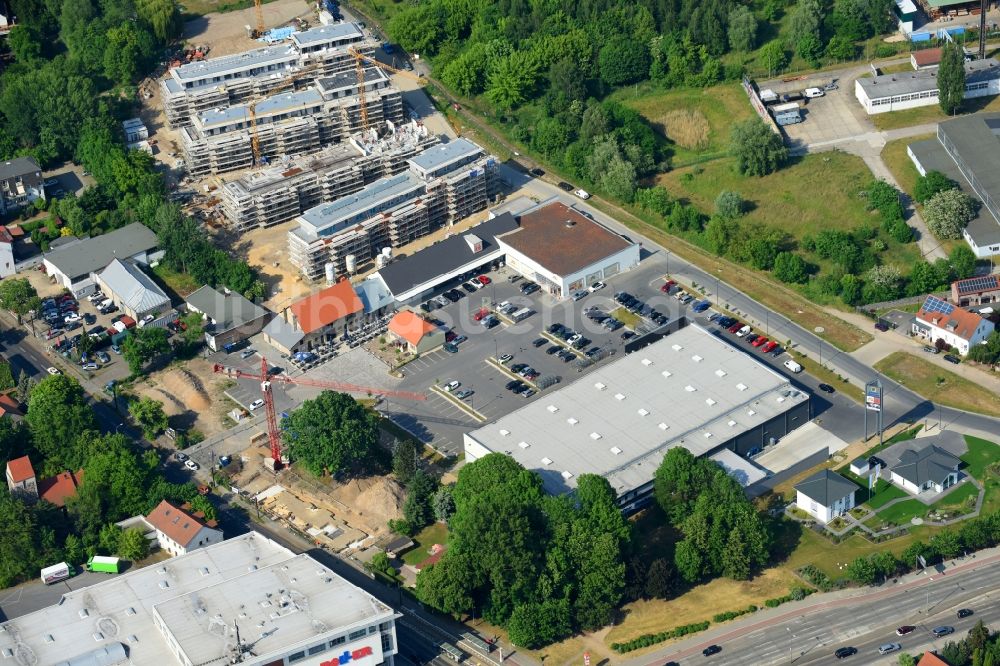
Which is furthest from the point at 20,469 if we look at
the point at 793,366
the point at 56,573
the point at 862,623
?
the point at 862,623

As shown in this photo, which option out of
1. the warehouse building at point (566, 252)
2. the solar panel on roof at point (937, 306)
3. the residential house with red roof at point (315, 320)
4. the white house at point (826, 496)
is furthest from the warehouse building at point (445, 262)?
the white house at point (826, 496)

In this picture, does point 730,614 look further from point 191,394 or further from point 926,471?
point 191,394

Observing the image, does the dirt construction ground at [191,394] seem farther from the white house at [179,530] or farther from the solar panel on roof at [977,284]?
the solar panel on roof at [977,284]

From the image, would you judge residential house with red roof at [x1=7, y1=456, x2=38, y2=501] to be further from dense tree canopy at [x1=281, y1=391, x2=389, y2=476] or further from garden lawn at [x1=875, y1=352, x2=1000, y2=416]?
garden lawn at [x1=875, y1=352, x2=1000, y2=416]

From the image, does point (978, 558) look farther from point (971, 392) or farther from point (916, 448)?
point (971, 392)


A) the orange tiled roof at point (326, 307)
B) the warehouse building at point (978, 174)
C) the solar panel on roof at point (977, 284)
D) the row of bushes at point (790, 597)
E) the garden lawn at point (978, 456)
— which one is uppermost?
the warehouse building at point (978, 174)

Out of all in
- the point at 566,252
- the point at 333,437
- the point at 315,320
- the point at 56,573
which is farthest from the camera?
the point at 566,252

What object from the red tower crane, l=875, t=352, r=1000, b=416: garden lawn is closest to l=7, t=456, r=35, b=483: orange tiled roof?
the red tower crane
